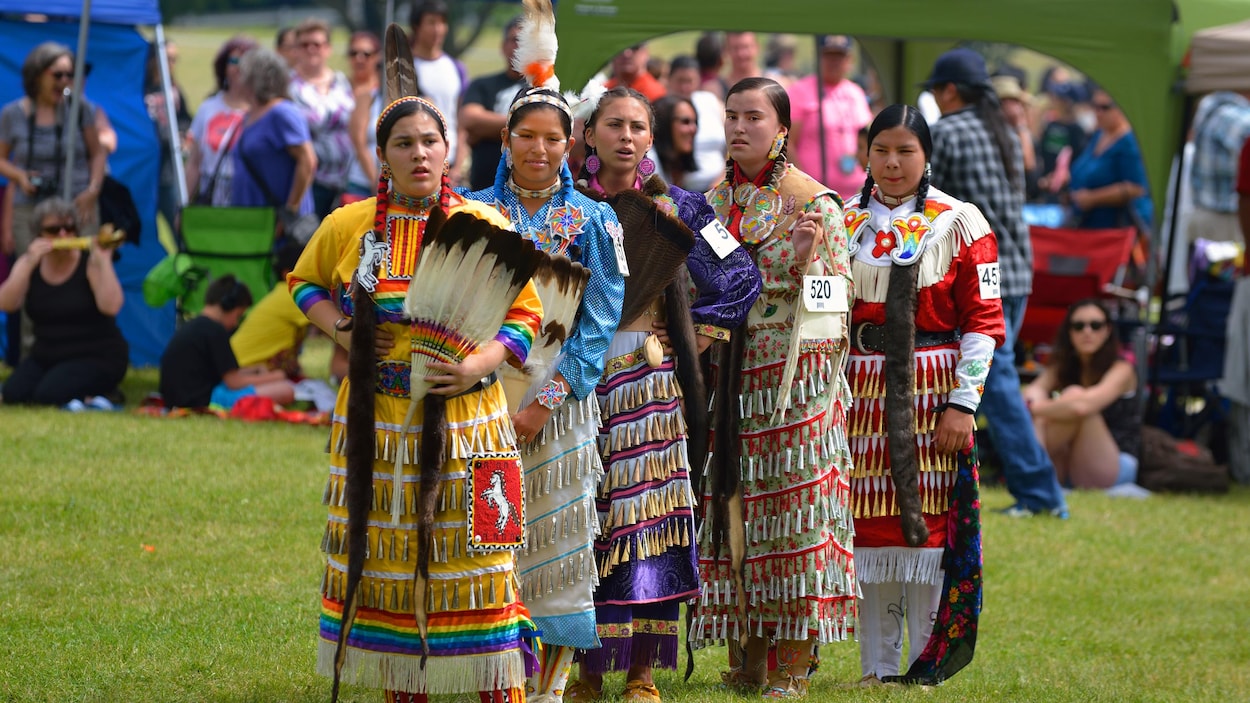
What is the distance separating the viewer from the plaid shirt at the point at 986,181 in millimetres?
7621

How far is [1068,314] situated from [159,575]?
538 cm

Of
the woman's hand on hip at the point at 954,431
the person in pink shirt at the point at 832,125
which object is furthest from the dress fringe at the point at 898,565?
the person in pink shirt at the point at 832,125

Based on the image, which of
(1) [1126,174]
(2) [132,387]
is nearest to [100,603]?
(2) [132,387]

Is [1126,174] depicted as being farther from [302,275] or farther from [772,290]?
[302,275]

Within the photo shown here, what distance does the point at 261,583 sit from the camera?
5617 millimetres

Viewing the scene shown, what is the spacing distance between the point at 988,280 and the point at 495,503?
180 centimetres

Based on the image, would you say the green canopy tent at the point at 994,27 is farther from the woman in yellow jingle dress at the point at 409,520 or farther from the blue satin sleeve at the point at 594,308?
the woman in yellow jingle dress at the point at 409,520

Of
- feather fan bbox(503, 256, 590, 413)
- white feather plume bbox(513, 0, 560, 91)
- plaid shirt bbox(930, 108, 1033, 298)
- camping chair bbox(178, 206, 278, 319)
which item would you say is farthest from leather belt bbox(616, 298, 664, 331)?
camping chair bbox(178, 206, 278, 319)

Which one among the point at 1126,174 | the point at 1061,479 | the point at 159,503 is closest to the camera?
the point at 159,503

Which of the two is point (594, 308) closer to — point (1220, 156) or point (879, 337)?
point (879, 337)

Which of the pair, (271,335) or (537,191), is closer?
(537,191)

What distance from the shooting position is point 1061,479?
28.6 ft

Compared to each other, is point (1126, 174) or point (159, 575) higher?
point (1126, 174)

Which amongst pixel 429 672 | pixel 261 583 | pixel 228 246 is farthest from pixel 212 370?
pixel 429 672
